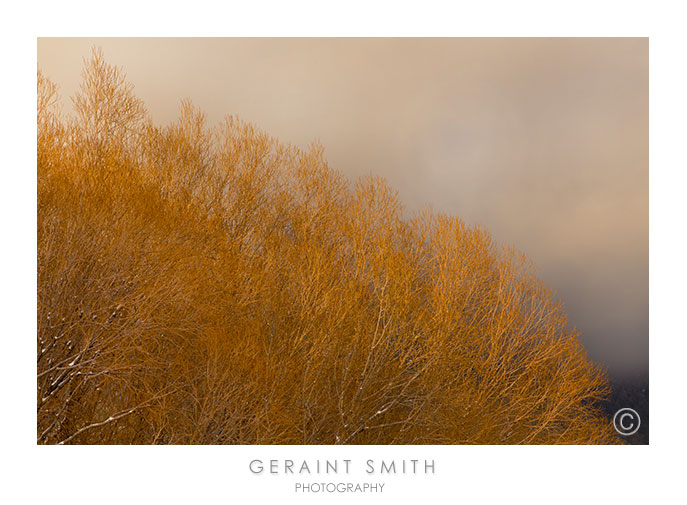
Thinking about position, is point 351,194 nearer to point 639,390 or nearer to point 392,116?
point 392,116

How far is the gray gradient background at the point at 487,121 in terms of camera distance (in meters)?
6.27

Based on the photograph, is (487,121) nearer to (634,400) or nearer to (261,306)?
(634,400)

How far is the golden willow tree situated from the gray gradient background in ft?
1.34

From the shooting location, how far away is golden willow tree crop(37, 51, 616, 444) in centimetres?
661

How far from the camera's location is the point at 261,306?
27.5 feet

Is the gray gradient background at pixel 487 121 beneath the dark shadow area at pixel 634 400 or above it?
above

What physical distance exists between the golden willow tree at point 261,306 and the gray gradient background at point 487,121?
41cm
